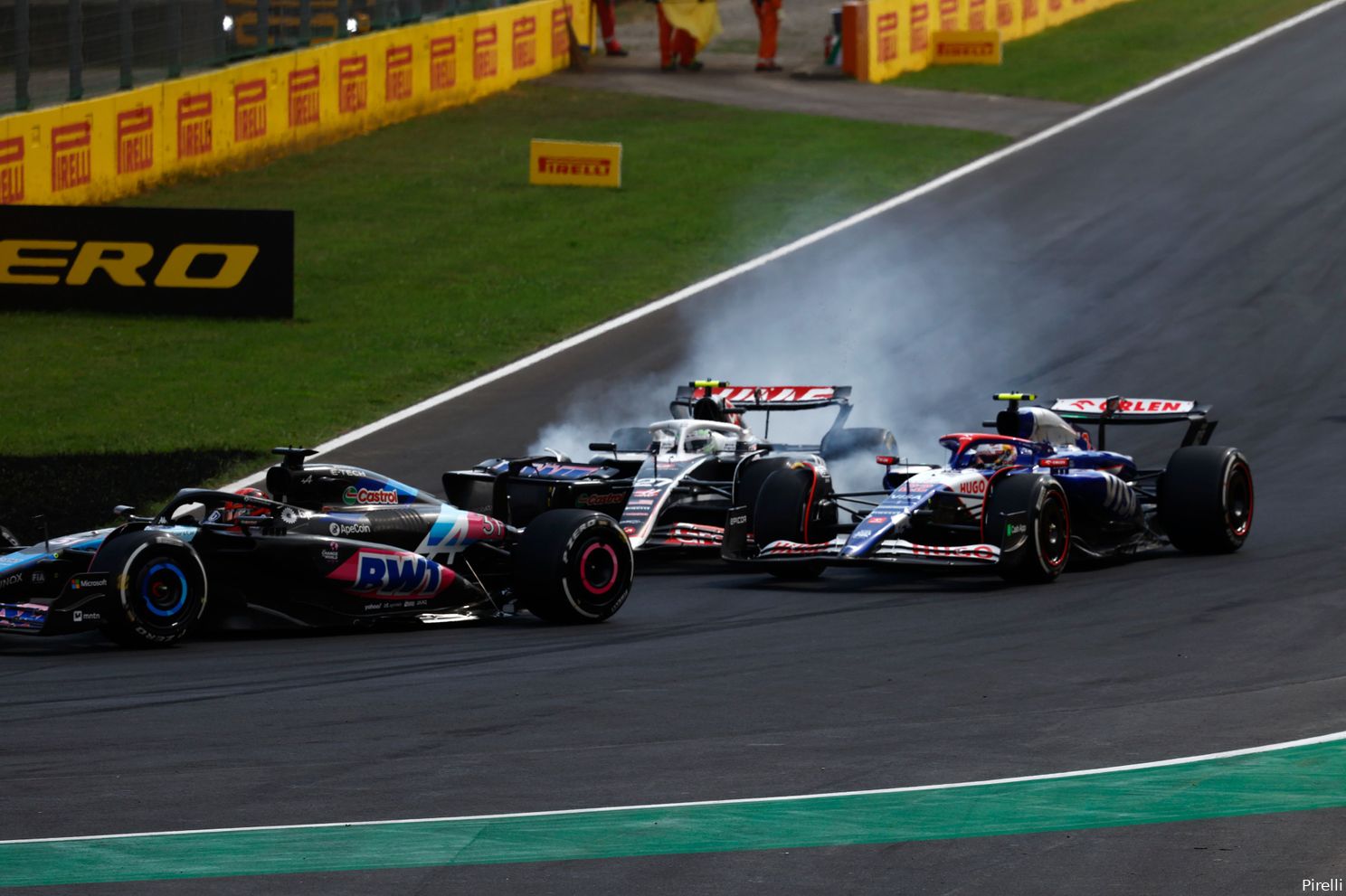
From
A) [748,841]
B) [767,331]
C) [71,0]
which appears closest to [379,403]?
[767,331]

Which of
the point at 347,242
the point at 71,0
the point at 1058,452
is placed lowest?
the point at 1058,452

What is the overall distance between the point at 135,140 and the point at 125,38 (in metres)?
1.52

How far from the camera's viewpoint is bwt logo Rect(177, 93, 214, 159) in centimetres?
3025

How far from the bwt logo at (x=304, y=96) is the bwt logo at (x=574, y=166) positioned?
4.44 metres

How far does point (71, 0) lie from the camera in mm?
27188

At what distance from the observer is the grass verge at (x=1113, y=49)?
38.8 metres

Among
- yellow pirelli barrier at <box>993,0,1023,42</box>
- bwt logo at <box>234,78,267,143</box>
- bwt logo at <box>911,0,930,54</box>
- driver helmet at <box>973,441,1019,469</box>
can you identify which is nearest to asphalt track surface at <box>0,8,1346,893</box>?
driver helmet at <box>973,441,1019,469</box>

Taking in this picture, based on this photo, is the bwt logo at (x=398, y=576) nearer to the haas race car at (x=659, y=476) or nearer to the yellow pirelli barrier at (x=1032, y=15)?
the haas race car at (x=659, y=476)

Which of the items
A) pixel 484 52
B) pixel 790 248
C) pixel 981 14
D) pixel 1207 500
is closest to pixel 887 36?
pixel 981 14

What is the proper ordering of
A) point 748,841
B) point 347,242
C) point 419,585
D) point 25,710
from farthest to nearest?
point 347,242 → point 419,585 → point 25,710 → point 748,841

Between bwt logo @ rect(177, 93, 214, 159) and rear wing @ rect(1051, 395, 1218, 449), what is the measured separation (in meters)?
18.3

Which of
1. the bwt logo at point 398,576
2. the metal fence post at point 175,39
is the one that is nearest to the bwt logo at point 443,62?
the metal fence post at point 175,39

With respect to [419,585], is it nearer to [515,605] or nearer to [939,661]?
[515,605]

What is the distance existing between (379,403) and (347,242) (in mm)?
8270
